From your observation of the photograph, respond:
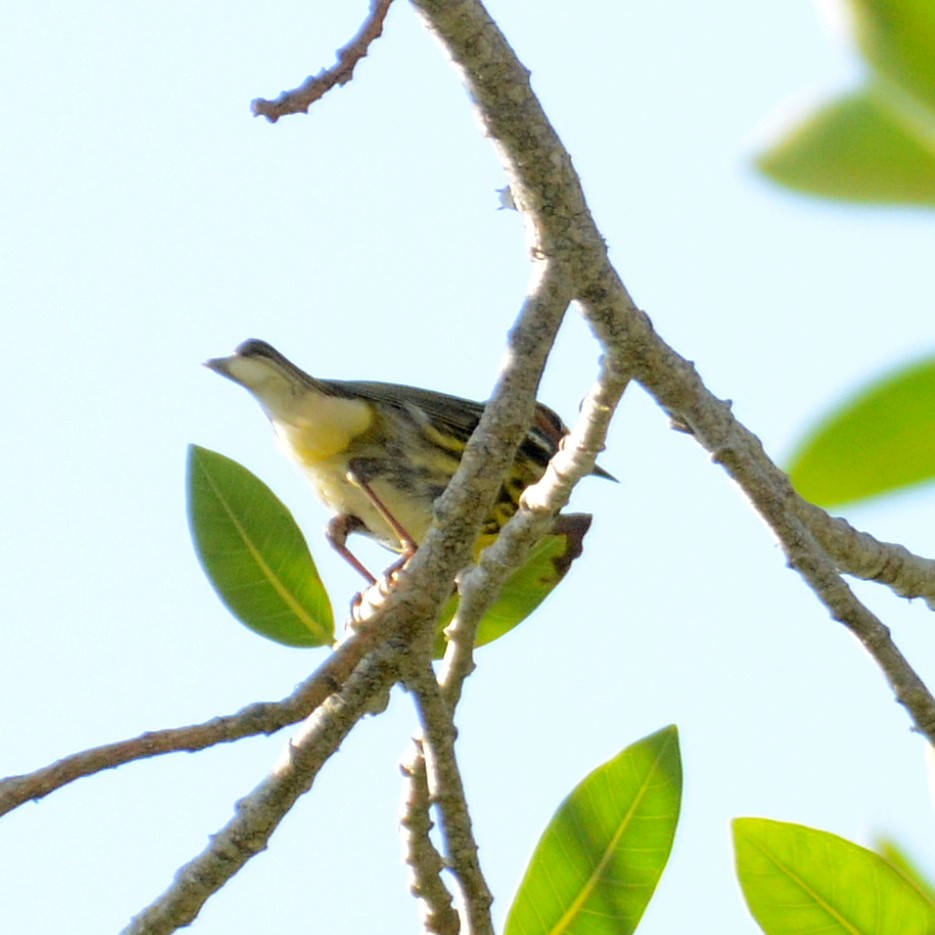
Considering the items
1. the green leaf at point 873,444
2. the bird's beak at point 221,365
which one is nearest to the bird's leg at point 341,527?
the bird's beak at point 221,365

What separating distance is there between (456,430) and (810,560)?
2660 millimetres

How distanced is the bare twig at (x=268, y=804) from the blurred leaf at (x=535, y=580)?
3.66 feet

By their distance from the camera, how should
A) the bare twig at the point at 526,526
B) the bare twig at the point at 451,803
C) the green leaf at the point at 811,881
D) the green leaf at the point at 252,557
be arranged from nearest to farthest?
the green leaf at the point at 811,881 < the bare twig at the point at 451,803 < the bare twig at the point at 526,526 < the green leaf at the point at 252,557

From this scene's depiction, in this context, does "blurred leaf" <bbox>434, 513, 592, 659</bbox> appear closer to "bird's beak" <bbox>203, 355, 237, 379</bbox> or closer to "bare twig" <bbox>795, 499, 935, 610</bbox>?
"bare twig" <bbox>795, 499, 935, 610</bbox>

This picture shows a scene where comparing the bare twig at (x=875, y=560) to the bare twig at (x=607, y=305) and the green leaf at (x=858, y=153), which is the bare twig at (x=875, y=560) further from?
the green leaf at (x=858, y=153)

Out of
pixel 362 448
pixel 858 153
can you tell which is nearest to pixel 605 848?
pixel 858 153

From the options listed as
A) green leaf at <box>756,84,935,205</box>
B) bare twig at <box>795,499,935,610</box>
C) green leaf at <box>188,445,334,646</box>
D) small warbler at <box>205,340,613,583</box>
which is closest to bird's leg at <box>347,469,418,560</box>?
small warbler at <box>205,340,613,583</box>

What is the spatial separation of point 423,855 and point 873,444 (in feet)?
5.43

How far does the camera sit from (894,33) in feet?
3.65

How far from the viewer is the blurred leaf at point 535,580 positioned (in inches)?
136

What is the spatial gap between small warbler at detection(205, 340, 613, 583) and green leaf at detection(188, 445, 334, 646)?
4.32ft

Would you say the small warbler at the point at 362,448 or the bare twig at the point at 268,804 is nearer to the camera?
the bare twig at the point at 268,804

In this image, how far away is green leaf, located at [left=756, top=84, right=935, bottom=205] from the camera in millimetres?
1163

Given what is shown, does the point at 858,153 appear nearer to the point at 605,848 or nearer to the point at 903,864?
the point at 903,864
